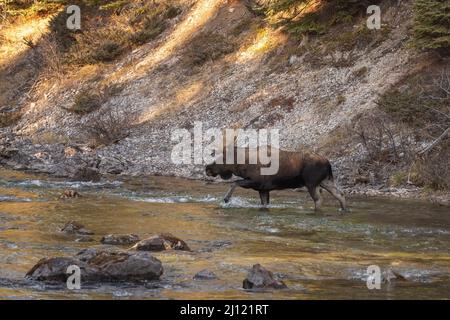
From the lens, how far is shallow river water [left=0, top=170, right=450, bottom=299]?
1149 centimetres

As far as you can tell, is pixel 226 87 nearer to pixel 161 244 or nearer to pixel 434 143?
pixel 434 143

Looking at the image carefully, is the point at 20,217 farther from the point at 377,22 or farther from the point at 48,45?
the point at 48,45

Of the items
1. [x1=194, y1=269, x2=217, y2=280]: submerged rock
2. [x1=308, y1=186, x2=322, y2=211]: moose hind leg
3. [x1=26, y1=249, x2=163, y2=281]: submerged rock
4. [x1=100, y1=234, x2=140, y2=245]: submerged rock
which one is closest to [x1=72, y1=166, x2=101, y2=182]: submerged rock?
[x1=308, y1=186, x2=322, y2=211]: moose hind leg

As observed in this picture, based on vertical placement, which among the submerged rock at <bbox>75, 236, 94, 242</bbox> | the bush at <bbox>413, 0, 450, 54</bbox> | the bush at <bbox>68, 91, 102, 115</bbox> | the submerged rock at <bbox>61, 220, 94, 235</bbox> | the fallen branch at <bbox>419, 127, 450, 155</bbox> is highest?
the bush at <bbox>413, 0, 450, 54</bbox>

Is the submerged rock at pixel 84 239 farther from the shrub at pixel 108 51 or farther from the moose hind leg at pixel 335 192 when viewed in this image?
the shrub at pixel 108 51

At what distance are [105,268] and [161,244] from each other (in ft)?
8.54

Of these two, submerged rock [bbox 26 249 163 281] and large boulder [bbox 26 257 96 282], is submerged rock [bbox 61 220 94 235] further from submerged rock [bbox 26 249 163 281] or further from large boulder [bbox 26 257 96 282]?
large boulder [bbox 26 257 96 282]

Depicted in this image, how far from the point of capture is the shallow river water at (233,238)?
1149cm

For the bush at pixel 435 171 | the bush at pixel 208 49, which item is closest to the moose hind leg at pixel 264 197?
the bush at pixel 435 171

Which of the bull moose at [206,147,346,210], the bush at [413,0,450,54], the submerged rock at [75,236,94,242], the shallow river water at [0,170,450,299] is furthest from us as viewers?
the bush at [413,0,450,54]

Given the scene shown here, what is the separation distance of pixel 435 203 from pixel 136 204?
24.6ft

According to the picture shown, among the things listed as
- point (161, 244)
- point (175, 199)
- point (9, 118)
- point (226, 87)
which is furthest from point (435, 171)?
point (9, 118)

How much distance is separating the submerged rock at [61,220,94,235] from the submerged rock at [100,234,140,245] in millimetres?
982
